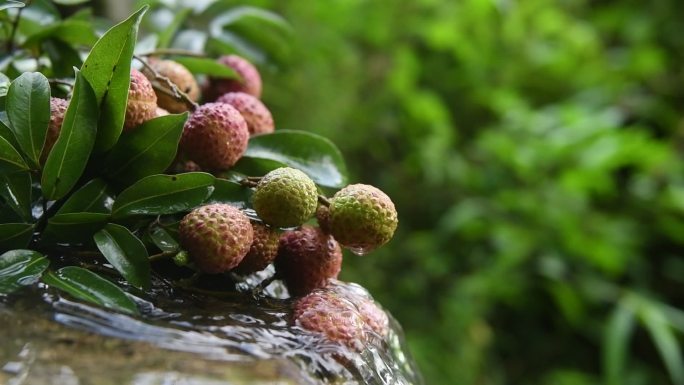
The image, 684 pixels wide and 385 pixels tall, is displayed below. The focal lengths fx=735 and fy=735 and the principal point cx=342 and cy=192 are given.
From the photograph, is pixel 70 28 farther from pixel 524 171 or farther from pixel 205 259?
pixel 524 171

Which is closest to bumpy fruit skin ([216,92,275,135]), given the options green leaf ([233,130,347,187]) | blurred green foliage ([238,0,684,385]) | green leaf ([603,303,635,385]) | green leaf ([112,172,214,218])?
green leaf ([233,130,347,187])

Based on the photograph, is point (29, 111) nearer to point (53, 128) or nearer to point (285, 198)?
point (53, 128)

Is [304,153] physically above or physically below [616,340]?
above

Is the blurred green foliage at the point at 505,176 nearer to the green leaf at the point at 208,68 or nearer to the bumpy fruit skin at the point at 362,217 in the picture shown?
the green leaf at the point at 208,68

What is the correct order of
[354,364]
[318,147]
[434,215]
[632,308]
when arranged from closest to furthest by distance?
[354,364] → [318,147] → [632,308] → [434,215]

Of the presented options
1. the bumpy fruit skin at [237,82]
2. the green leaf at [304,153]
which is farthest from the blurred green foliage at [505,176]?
the green leaf at [304,153]

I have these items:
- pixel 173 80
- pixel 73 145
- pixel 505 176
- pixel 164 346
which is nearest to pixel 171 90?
pixel 173 80

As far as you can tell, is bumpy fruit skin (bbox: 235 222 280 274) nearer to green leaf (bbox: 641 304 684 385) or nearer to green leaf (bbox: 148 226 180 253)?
green leaf (bbox: 148 226 180 253)

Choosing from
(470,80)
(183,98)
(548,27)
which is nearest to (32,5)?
(183,98)
